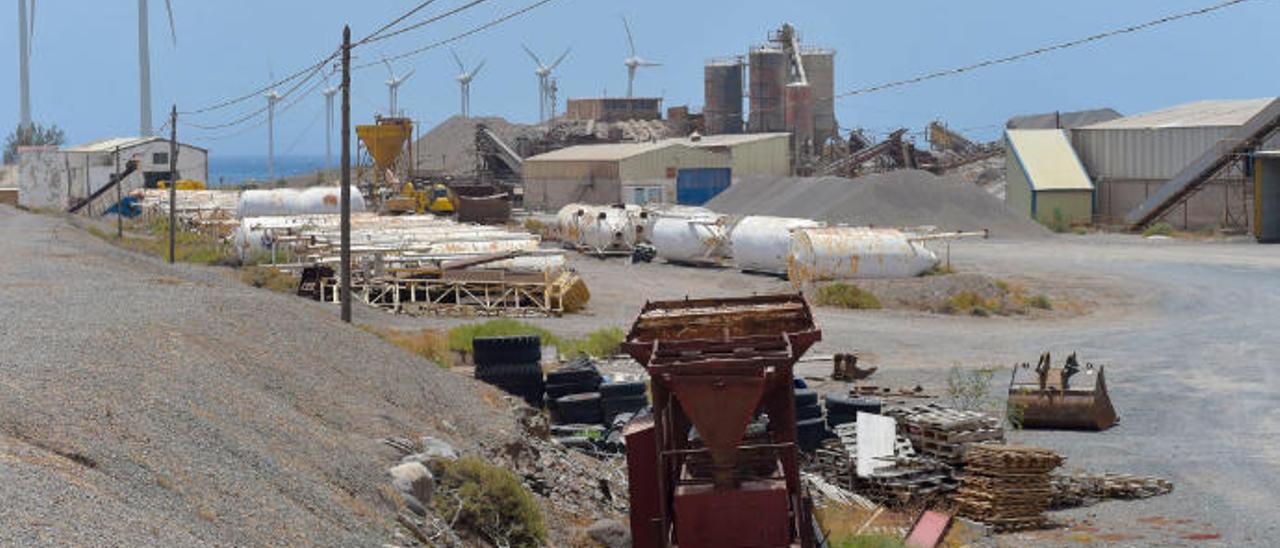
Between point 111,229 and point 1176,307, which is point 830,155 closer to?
point 111,229

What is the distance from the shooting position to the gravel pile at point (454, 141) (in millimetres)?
157500

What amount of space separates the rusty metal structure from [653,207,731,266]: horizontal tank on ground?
4114 cm

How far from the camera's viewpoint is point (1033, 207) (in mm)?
78125

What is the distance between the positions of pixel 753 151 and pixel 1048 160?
892 inches

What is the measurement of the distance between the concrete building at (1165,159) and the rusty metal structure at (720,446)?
5662 cm

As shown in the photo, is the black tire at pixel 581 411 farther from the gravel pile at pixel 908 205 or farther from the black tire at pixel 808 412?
the gravel pile at pixel 908 205

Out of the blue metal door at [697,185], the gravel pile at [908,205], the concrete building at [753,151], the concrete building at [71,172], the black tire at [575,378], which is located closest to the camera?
the black tire at [575,378]

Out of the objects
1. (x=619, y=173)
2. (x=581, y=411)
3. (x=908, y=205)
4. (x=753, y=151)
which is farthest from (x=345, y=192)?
(x=753, y=151)

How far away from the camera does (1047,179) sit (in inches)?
3103

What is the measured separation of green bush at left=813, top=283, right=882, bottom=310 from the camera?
47.6 m

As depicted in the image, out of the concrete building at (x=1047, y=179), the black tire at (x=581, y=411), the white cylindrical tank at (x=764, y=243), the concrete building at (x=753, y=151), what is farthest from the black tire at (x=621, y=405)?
the concrete building at (x=753, y=151)

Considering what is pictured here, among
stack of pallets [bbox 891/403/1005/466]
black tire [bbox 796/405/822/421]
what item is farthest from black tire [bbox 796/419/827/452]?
stack of pallets [bbox 891/403/1005/466]

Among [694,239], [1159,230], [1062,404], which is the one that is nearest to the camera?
[1062,404]

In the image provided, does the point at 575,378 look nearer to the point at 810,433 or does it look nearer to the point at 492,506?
the point at 810,433
